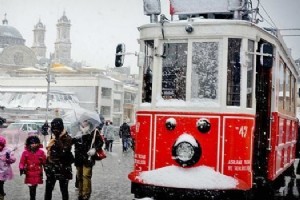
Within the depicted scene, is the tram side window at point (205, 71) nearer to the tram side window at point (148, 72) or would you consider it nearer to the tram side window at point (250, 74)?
the tram side window at point (250, 74)

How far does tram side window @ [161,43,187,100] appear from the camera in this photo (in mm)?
8766

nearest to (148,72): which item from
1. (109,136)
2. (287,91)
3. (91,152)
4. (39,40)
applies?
(91,152)

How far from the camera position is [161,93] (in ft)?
29.5

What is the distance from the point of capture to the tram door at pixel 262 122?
9703 millimetres

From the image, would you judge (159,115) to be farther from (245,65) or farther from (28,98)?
(28,98)

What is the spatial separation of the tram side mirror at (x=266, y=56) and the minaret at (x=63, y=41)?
135347 millimetres

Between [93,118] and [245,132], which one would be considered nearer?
[245,132]

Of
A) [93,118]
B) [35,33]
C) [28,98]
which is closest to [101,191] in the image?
[93,118]

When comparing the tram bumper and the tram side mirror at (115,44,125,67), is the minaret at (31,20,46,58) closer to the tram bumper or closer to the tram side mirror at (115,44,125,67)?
the tram side mirror at (115,44,125,67)

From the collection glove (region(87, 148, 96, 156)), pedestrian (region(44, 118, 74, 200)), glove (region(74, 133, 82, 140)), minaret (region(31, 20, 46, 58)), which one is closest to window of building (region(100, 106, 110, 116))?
glove (region(74, 133, 82, 140))

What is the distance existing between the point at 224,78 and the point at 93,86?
6189cm

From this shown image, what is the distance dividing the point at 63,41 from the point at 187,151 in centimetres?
13791

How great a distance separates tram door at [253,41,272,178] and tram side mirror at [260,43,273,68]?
100 cm

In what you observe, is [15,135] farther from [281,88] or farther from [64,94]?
[64,94]
